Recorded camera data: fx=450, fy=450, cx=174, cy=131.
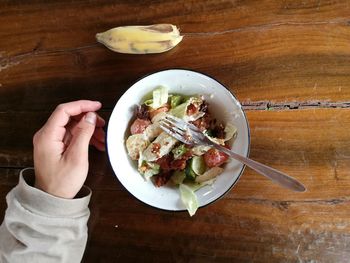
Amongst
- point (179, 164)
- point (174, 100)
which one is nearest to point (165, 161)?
point (179, 164)

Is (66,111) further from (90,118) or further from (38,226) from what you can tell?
(38,226)

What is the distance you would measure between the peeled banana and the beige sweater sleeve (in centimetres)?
36

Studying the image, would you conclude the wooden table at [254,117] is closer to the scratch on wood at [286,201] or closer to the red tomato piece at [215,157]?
the scratch on wood at [286,201]

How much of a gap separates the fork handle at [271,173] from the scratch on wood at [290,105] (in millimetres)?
165

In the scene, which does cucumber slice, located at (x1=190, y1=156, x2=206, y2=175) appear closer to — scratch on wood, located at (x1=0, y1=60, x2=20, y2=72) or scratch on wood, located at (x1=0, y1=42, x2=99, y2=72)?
scratch on wood, located at (x1=0, y1=42, x2=99, y2=72)

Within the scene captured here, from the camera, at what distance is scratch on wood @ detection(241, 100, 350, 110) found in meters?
1.04

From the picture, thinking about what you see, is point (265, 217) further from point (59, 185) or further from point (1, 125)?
point (1, 125)

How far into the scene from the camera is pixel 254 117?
3.45 ft

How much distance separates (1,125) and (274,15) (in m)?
0.72

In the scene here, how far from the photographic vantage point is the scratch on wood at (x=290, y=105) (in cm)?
104

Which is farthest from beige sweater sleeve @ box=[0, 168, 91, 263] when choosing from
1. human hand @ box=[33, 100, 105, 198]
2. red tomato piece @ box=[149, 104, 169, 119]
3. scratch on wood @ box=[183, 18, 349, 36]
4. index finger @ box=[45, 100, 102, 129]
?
scratch on wood @ box=[183, 18, 349, 36]

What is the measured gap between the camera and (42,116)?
43.7 inches

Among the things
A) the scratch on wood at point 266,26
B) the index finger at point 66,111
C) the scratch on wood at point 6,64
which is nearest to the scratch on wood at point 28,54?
the scratch on wood at point 6,64

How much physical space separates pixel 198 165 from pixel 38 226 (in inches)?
14.3
